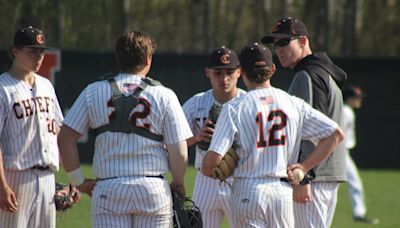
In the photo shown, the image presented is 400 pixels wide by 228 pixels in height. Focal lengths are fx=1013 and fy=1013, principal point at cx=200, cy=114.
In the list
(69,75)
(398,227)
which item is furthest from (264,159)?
(69,75)

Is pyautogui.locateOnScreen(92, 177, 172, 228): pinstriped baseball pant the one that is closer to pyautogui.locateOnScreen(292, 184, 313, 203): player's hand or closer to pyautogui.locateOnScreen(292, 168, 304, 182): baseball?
pyautogui.locateOnScreen(292, 168, 304, 182): baseball

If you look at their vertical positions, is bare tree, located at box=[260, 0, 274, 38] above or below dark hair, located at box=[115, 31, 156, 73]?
below

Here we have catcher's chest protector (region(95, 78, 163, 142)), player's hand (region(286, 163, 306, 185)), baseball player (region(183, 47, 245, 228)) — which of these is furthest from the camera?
baseball player (region(183, 47, 245, 228))

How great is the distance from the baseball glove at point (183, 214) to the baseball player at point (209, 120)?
1.29 m

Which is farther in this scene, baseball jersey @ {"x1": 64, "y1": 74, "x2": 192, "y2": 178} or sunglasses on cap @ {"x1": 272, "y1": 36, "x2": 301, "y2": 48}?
sunglasses on cap @ {"x1": 272, "y1": 36, "x2": 301, "y2": 48}

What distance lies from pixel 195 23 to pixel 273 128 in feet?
58.7

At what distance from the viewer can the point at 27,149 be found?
7441 millimetres

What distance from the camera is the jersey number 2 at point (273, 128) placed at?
22.1 feet

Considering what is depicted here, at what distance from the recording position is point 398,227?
13.5 m

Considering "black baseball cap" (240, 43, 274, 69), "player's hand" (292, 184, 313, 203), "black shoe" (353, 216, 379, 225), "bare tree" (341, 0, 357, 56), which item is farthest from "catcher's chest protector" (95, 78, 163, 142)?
"bare tree" (341, 0, 357, 56)

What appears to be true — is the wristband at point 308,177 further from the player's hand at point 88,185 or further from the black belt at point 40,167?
the black belt at point 40,167

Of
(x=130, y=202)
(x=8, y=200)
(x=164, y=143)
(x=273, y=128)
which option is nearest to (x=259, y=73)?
(x=273, y=128)

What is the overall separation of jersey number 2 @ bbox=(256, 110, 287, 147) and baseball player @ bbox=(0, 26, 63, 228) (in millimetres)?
1729

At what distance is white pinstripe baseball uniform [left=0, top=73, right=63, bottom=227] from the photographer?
7.40 m
